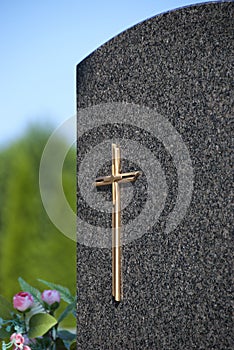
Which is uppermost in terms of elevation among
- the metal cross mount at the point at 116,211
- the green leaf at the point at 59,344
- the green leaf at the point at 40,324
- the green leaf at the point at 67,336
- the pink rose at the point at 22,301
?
the metal cross mount at the point at 116,211

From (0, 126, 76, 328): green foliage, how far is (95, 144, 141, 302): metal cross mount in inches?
180

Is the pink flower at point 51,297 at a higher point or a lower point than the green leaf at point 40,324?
higher

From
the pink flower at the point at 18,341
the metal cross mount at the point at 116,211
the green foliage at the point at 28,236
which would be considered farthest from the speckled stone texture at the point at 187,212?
the green foliage at the point at 28,236

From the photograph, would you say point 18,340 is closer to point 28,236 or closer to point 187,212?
point 187,212

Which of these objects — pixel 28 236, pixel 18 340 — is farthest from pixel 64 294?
pixel 28 236

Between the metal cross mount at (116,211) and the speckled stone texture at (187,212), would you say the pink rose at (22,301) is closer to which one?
the speckled stone texture at (187,212)

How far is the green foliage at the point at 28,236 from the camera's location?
24.1ft

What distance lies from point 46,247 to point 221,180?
520 cm

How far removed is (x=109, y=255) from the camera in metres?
2.87

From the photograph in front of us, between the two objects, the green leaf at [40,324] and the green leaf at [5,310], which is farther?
the green leaf at [5,310]

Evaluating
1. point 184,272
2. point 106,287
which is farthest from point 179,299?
point 106,287

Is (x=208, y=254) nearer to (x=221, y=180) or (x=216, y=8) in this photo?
(x=221, y=180)

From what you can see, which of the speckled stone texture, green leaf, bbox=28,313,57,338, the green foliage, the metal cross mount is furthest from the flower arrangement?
the green foliage

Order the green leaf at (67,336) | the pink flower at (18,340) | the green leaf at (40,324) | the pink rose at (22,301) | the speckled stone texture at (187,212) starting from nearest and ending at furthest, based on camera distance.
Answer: the speckled stone texture at (187,212), the pink flower at (18,340), the green leaf at (40,324), the pink rose at (22,301), the green leaf at (67,336)
